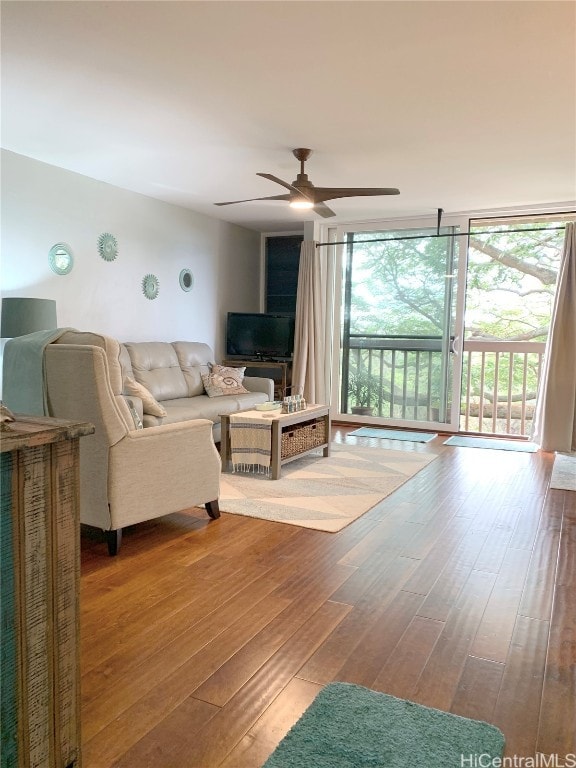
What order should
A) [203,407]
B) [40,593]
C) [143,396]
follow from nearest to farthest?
[40,593] → [143,396] → [203,407]

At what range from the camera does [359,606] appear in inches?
93.2

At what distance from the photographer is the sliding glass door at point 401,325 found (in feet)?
20.9

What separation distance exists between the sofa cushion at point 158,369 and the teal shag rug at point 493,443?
9.05ft

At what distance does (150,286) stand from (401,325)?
2799mm

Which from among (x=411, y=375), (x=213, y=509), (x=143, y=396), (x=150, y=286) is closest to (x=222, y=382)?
(x=150, y=286)

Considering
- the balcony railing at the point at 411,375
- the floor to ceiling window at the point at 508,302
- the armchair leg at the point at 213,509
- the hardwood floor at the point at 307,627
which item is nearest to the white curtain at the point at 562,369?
the balcony railing at the point at 411,375

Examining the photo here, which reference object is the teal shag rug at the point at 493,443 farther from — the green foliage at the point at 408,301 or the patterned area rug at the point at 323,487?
the patterned area rug at the point at 323,487

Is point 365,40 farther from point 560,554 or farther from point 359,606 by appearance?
point 560,554

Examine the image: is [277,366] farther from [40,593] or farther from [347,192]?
[40,593]

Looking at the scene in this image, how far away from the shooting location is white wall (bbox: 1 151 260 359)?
4.49m

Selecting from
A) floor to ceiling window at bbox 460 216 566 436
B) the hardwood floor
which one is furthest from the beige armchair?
floor to ceiling window at bbox 460 216 566 436

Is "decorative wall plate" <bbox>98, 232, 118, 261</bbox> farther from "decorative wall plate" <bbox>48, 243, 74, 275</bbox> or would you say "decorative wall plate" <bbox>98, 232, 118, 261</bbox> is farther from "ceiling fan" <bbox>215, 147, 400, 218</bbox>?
"ceiling fan" <bbox>215, 147, 400, 218</bbox>

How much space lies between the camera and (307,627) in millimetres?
2191

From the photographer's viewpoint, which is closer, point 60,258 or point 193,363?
point 60,258
